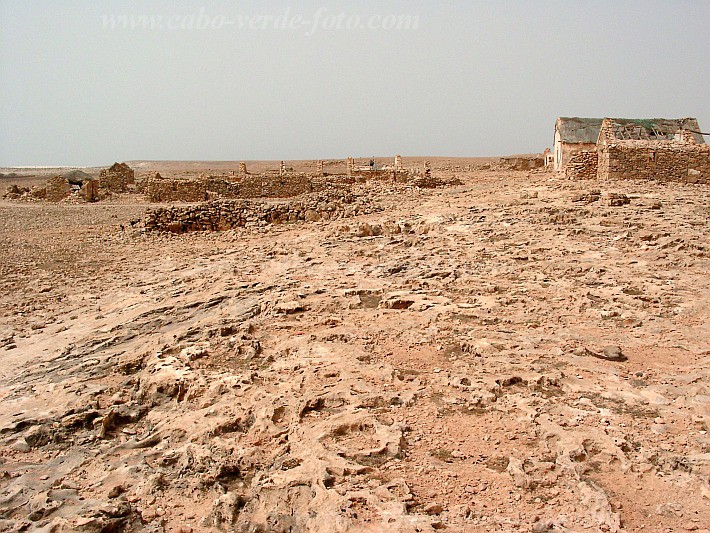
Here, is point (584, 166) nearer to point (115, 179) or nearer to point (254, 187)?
point (254, 187)

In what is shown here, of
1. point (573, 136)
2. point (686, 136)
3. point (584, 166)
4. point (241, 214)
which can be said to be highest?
point (573, 136)

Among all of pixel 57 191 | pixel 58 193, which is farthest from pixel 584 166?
pixel 57 191

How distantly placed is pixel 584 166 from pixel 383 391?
12179 mm

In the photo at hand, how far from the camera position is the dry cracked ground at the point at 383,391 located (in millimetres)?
2799

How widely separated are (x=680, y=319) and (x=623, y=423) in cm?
188

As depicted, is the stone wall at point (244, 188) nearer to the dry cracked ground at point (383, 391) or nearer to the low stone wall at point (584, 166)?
the low stone wall at point (584, 166)

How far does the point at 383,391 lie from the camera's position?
380 cm

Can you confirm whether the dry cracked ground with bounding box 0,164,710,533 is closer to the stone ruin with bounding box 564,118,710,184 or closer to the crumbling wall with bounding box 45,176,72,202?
the stone ruin with bounding box 564,118,710,184

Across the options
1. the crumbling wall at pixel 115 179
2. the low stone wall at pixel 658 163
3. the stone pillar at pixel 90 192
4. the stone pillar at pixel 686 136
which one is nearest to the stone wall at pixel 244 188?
the stone pillar at pixel 90 192

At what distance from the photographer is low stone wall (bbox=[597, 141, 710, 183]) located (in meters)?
12.5

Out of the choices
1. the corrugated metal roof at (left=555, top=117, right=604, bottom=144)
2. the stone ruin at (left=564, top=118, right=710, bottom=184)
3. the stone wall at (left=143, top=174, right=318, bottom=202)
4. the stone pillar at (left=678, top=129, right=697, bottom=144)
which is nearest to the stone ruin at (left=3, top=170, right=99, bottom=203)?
the stone wall at (left=143, top=174, right=318, bottom=202)

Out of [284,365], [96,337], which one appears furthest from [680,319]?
[96,337]

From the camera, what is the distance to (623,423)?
10.8ft

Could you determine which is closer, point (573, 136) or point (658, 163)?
point (658, 163)
